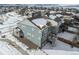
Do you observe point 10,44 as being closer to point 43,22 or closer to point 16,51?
point 16,51

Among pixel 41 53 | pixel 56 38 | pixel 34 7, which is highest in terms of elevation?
pixel 34 7

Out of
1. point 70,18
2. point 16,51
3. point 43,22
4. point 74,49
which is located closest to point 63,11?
point 70,18

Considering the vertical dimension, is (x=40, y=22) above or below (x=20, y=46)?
above

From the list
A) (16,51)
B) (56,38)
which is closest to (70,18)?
(56,38)

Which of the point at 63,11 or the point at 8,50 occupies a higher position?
the point at 63,11

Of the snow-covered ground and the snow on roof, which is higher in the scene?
the snow on roof

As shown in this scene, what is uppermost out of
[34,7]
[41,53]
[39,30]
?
[34,7]

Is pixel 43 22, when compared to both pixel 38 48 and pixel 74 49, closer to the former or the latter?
pixel 38 48

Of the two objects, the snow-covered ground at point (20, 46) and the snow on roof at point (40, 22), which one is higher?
the snow on roof at point (40, 22)

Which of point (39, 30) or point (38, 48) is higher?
point (39, 30)
